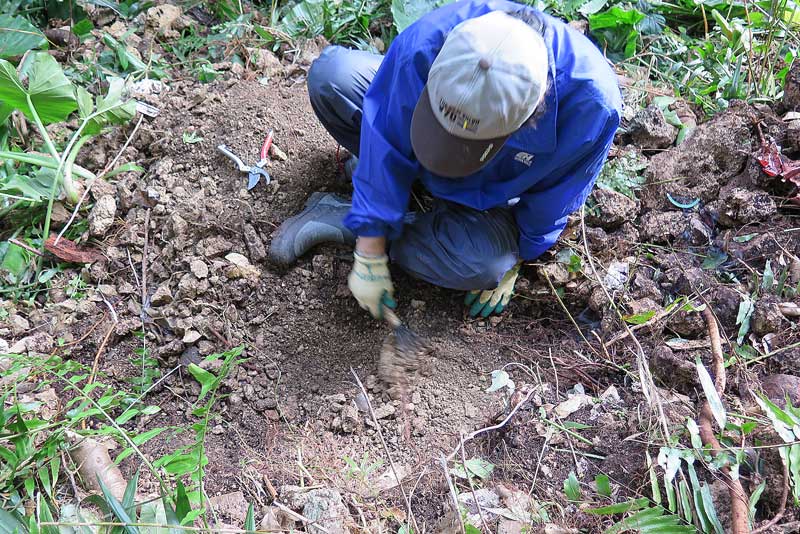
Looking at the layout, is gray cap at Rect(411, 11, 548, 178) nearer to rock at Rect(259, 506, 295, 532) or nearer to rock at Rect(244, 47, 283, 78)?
rock at Rect(259, 506, 295, 532)

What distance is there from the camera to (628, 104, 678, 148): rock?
221cm

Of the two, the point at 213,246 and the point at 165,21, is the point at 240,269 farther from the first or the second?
the point at 165,21

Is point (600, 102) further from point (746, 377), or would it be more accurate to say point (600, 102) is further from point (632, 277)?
point (746, 377)

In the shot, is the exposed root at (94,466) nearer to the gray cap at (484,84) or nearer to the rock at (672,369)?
the gray cap at (484,84)

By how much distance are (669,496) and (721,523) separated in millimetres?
130

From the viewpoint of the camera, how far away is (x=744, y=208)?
2.00 m

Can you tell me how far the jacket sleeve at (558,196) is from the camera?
1.61 m

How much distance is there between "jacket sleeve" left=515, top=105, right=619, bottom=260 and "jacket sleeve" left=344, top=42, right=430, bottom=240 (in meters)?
0.36

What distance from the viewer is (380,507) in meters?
1.51

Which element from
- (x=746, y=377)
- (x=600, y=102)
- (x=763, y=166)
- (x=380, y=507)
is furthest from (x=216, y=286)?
(x=763, y=166)

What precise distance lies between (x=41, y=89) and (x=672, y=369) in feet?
6.89

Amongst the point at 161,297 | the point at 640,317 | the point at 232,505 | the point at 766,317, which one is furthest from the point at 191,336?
the point at 766,317

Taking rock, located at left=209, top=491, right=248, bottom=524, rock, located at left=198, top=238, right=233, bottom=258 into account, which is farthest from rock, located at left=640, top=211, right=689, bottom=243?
rock, located at left=209, top=491, right=248, bottom=524

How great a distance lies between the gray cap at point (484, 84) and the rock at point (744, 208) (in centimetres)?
99
